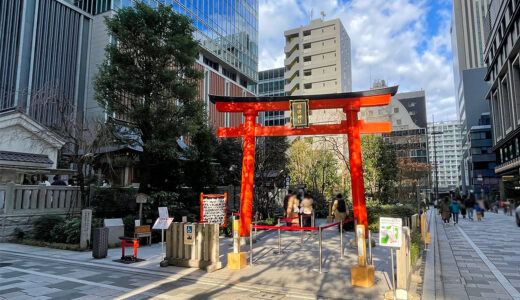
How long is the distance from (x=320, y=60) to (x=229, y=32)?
17.9m

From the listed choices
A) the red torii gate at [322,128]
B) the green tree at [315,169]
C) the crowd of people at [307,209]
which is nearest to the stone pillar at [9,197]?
the red torii gate at [322,128]

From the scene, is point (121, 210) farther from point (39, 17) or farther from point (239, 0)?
point (239, 0)

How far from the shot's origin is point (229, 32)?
53281 millimetres

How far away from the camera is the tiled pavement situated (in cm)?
638

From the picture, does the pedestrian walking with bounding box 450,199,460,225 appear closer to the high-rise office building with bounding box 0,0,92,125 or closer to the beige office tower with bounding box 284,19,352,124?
the high-rise office building with bounding box 0,0,92,125

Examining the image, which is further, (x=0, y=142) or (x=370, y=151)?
(x=370, y=151)

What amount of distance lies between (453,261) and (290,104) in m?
7.16

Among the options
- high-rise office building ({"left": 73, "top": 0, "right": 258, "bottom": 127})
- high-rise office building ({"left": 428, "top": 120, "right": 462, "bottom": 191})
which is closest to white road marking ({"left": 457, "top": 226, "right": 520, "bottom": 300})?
high-rise office building ({"left": 73, "top": 0, "right": 258, "bottom": 127})

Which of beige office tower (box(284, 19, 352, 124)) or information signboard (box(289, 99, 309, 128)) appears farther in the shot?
beige office tower (box(284, 19, 352, 124))

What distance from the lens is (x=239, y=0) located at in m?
56.9

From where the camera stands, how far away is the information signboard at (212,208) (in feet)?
38.8

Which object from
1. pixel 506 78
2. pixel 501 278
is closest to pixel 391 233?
pixel 501 278

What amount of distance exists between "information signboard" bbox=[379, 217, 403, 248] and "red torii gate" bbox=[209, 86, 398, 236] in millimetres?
5214

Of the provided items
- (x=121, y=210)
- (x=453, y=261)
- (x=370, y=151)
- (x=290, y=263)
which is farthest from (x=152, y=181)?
(x=370, y=151)
